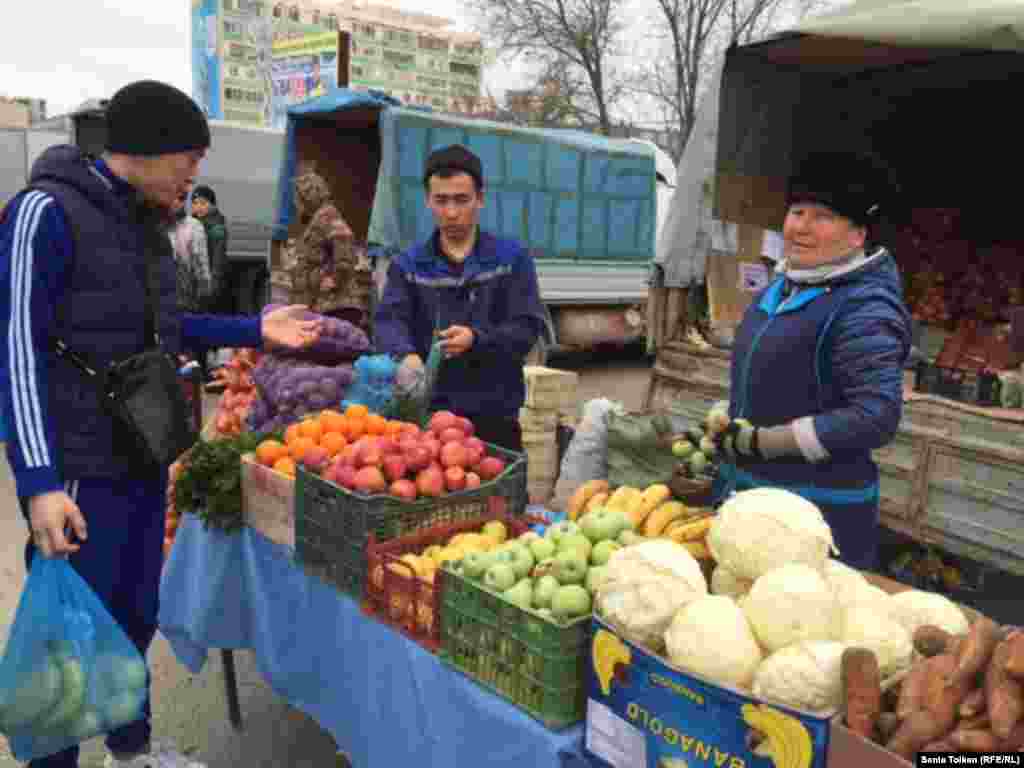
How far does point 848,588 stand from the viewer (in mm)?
1742

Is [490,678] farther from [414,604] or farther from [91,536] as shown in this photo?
[91,536]

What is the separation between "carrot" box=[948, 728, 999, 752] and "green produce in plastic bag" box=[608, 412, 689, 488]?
3716 millimetres

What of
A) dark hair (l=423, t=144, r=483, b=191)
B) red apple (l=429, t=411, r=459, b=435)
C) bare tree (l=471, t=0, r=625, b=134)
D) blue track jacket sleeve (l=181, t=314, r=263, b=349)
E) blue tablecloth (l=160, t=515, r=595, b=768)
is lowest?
blue tablecloth (l=160, t=515, r=595, b=768)

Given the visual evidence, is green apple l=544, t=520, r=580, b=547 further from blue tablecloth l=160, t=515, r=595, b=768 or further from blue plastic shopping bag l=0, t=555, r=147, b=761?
blue plastic shopping bag l=0, t=555, r=147, b=761

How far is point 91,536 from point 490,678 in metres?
1.33

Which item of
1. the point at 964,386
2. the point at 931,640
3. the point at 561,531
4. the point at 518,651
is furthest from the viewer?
the point at 964,386

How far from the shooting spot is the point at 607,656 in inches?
66.2

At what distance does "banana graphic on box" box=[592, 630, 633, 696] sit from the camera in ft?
5.38

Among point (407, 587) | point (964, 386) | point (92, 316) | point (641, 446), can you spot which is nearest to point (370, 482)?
point (407, 587)

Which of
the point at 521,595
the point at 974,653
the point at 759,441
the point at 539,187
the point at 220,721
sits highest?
the point at 539,187

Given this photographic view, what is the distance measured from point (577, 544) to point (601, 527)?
0.10 meters

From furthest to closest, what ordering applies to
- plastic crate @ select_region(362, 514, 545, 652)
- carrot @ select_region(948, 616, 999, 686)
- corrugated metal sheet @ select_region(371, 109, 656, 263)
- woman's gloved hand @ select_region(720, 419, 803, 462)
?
corrugated metal sheet @ select_region(371, 109, 656, 263)
woman's gloved hand @ select_region(720, 419, 803, 462)
plastic crate @ select_region(362, 514, 545, 652)
carrot @ select_region(948, 616, 999, 686)

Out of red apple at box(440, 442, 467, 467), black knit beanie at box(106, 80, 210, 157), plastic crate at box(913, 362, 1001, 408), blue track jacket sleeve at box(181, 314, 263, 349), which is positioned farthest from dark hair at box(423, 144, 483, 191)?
plastic crate at box(913, 362, 1001, 408)

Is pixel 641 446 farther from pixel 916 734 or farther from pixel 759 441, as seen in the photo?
pixel 916 734
